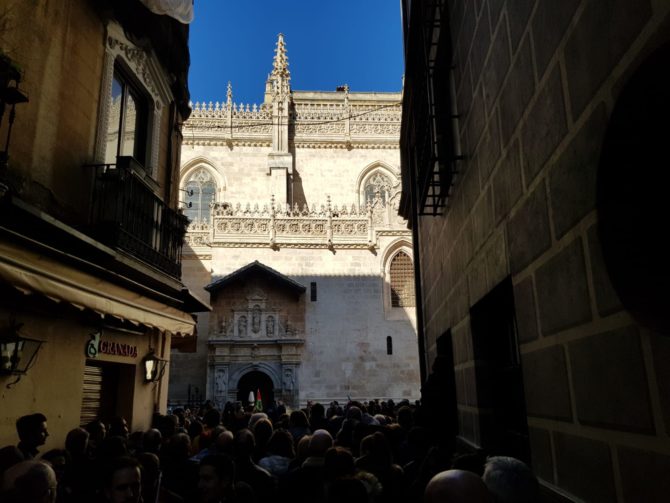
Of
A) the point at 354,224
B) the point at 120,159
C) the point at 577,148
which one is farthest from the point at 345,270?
the point at 577,148

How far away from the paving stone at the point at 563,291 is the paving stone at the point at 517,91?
0.84m

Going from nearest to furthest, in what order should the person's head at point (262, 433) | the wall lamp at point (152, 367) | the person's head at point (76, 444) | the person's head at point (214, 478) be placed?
1. the person's head at point (214, 478)
2. the person's head at point (76, 444)
3. the person's head at point (262, 433)
4. the wall lamp at point (152, 367)

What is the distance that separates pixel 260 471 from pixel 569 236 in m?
3.10

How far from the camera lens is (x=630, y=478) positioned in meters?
1.65

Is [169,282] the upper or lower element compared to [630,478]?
upper

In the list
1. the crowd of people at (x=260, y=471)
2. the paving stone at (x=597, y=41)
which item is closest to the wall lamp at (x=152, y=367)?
the crowd of people at (x=260, y=471)

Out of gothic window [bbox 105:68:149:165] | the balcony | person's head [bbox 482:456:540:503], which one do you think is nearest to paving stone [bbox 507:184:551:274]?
person's head [bbox 482:456:540:503]

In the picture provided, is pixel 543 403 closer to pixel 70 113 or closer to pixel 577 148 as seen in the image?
pixel 577 148

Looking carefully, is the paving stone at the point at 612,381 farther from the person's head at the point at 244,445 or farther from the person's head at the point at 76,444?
the person's head at the point at 76,444

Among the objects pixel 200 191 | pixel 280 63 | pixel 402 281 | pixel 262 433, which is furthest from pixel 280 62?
pixel 262 433

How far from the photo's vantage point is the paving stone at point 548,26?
2.01m

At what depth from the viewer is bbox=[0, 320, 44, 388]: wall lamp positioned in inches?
196

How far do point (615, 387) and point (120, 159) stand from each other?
7231 millimetres

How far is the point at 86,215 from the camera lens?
6.95m
